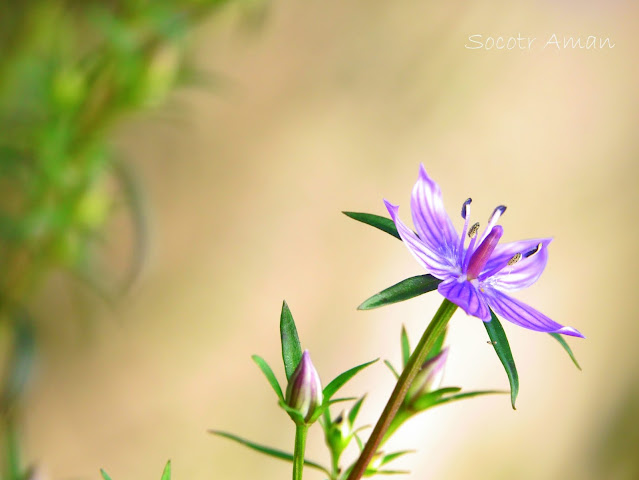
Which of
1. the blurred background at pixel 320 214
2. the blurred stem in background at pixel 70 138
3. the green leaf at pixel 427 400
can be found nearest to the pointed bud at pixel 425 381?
the green leaf at pixel 427 400

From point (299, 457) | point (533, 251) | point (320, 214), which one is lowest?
point (299, 457)

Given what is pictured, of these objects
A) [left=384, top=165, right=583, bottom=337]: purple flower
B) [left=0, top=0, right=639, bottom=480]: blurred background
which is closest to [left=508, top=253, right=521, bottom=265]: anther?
[left=384, top=165, right=583, bottom=337]: purple flower

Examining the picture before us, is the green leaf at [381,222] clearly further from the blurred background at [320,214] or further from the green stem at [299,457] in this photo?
the blurred background at [320,214]

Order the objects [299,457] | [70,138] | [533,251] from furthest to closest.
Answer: [70,138] → [533,251] → [299,457]

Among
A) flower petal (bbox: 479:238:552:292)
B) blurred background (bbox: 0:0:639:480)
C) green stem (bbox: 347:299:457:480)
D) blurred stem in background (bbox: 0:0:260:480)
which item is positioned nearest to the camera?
green stem (bbox: 347:299:457:480)

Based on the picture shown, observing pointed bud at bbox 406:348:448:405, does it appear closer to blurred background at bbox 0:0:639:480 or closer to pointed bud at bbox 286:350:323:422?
pointed bud at bbox 286:350:323:422

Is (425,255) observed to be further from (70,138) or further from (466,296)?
(70,138)

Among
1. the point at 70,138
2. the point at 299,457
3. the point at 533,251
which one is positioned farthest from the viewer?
the point at 70,138

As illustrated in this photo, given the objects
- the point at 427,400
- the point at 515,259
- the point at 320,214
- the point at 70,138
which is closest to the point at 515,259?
the point at 515,259
